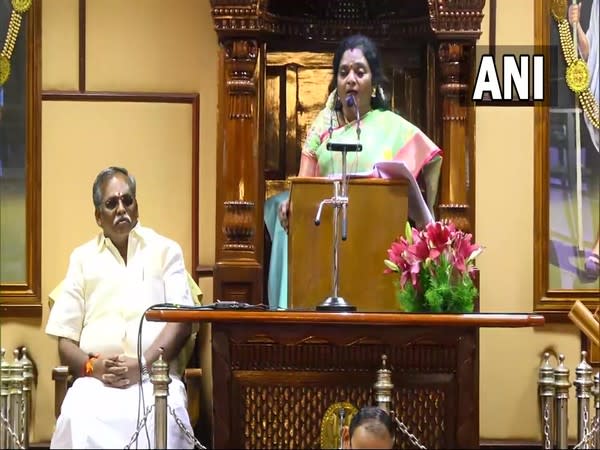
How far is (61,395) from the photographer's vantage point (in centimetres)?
628

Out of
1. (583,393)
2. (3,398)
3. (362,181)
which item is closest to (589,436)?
(583,393)

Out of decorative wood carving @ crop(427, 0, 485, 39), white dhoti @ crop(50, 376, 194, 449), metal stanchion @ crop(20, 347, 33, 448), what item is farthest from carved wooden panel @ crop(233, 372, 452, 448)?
decorative wood carving @ crop(427, 0, 485, 39)

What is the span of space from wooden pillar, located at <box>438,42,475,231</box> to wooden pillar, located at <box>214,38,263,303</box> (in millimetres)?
1003

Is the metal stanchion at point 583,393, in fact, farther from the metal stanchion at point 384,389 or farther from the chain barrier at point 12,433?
the chain barrier at point 12,433

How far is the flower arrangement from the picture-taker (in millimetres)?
5480

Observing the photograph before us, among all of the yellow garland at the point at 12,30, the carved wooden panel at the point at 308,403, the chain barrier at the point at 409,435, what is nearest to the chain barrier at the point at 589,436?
the carved wooden panel at the point at 308,403

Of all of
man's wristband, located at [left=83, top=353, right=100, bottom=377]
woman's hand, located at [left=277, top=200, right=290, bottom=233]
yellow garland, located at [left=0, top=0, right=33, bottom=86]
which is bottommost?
man's wristband, located at [left=83, top=353, right=100, bottom=377]

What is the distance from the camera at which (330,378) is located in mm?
5461

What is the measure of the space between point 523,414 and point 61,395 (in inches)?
103

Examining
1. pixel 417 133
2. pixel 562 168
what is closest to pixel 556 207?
pixel 562 168

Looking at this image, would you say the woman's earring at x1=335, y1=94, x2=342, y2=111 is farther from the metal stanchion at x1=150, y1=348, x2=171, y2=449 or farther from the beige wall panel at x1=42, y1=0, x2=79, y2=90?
the metal stanchion at x1=150, y1=348, x2=171, y2=449

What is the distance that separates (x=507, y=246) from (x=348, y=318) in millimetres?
2208

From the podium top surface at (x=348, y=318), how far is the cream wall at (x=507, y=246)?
194cm

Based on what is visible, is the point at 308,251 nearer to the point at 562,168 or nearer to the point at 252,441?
the point at 252,441
